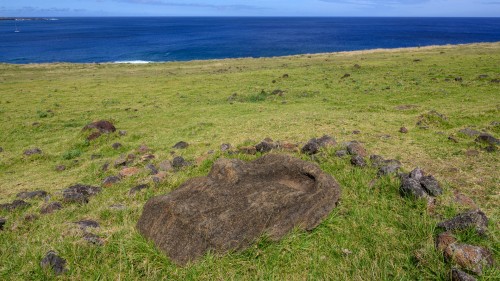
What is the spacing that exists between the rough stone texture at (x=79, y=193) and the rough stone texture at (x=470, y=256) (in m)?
8.97

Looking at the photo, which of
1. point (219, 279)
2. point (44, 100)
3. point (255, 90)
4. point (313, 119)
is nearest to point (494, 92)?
point (313, 119)

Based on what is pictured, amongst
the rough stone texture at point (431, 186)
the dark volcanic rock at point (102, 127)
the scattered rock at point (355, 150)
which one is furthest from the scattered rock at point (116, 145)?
the rough stone texture at point (431, 186)

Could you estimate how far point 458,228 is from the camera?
20.6ft

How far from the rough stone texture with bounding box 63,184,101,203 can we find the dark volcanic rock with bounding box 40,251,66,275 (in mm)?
3664

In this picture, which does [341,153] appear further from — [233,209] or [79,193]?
[79,193]

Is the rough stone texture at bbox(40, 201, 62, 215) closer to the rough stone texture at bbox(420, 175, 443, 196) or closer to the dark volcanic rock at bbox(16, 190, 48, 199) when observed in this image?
the dark volcanic rock at bbox(16, 190, 48, 199)

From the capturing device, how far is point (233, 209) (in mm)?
6859

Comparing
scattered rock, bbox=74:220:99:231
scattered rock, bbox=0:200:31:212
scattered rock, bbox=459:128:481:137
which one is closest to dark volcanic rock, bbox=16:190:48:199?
scattered rock, bbox=0:200:31:212

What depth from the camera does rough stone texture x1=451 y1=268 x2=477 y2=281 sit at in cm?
508

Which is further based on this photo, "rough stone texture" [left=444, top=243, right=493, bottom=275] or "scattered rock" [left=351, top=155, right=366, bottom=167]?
"scattered rock" [left=351, top=155, right=366, bottom=167]

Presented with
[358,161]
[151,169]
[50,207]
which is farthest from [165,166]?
[358,161]

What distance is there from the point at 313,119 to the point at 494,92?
1363 centimetres

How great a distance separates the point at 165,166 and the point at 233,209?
5592mm

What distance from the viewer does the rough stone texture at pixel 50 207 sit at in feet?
29.4
